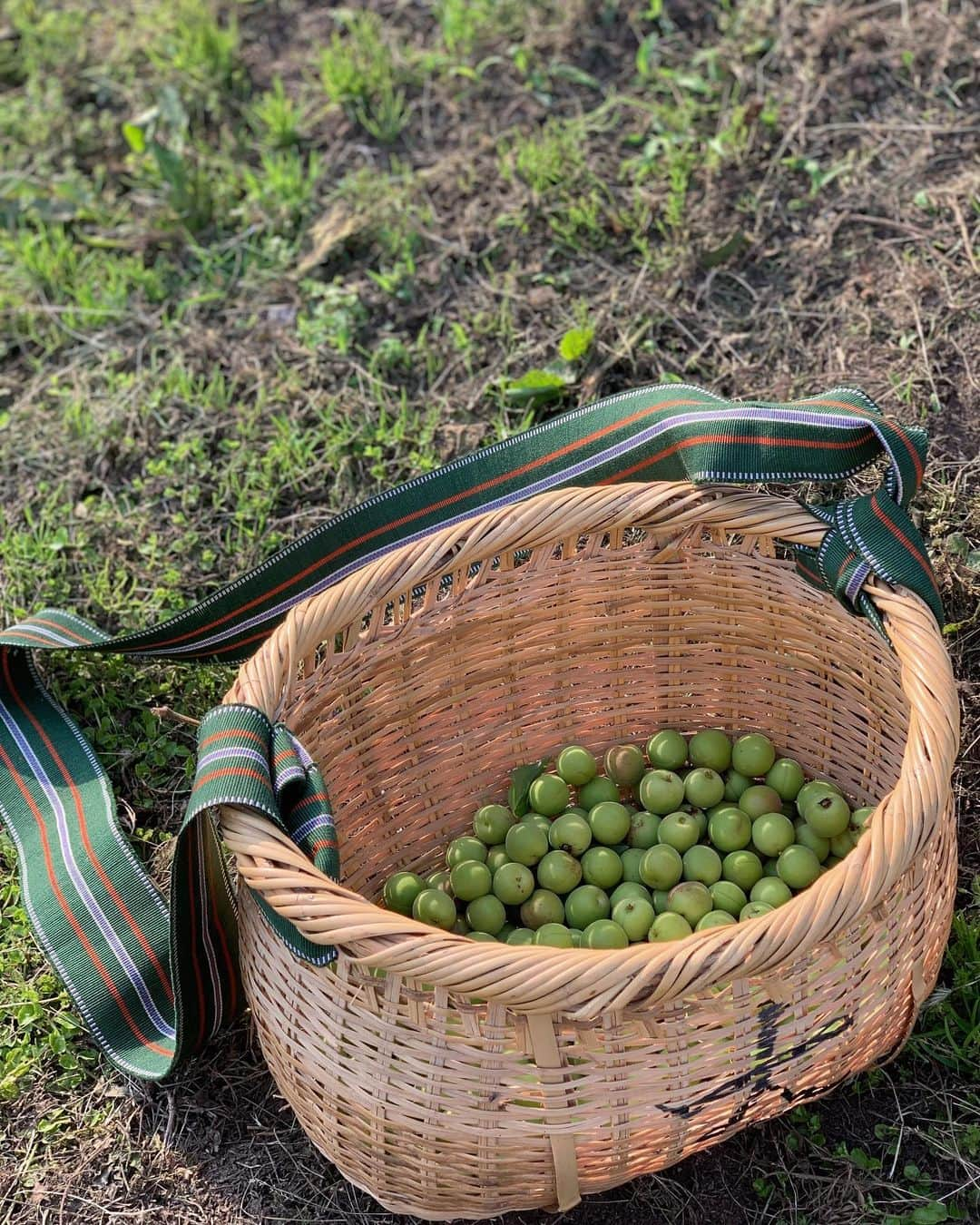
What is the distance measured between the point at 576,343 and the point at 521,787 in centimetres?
108

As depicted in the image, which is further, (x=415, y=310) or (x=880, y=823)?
(x=415, y=310)

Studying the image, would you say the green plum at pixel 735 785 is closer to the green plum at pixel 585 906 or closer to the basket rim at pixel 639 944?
the green plum at pixel 585 906

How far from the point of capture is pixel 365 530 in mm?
2561

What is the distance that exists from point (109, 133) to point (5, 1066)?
2.71 m

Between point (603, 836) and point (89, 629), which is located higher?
point (89, 629)

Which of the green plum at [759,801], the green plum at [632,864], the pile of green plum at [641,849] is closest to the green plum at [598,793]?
the pile of green plum at [641,849]

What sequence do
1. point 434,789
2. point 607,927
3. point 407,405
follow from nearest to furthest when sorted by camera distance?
point 607,927, point 434,789, point 407,405

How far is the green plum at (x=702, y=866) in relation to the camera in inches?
85.5

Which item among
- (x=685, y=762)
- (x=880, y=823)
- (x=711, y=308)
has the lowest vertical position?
(x=685, y=762)

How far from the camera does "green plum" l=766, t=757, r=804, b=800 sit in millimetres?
2289

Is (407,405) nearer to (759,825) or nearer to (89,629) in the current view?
(89,629)

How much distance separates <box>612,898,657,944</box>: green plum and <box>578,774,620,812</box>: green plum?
0.27m

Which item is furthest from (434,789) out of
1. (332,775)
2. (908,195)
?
(908,195)

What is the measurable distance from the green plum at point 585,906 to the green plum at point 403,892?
250mm
